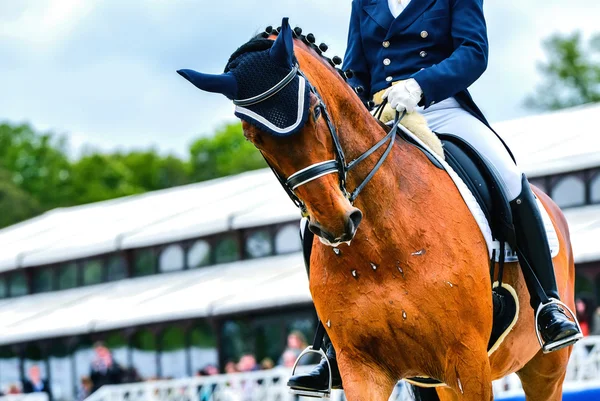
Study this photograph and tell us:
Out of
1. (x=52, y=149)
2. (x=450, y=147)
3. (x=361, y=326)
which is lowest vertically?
(x=361, y=326)

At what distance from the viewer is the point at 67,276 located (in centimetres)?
4072

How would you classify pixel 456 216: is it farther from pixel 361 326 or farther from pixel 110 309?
pixel 110 309

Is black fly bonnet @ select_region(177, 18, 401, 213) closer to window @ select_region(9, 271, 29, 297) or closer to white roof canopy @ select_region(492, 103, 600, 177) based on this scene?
white roof canopy @ select_region(492, 103, 600, 177)

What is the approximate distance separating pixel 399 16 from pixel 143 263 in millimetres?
31834

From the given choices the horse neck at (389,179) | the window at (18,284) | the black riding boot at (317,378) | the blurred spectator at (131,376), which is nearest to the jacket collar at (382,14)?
the horse neck at (389,179)

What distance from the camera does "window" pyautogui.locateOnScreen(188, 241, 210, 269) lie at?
3578cm

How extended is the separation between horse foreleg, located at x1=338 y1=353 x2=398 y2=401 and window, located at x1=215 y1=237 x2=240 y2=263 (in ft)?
93.4

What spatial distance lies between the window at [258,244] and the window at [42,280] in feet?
33.3

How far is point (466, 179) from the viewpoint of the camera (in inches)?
262

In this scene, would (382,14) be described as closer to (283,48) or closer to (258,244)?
(283,48)

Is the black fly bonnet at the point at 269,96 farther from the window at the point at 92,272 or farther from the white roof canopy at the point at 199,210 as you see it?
the window at the point at 92,272

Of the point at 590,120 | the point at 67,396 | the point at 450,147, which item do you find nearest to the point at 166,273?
the point at 67,396

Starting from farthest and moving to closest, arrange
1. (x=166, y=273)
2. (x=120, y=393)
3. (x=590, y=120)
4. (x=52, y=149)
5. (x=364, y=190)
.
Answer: (x=52, y=149), (x=166, y=273), (x=590, y=120), (x=120, y=393), (x=364, y=190)

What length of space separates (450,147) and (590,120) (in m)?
25.8
